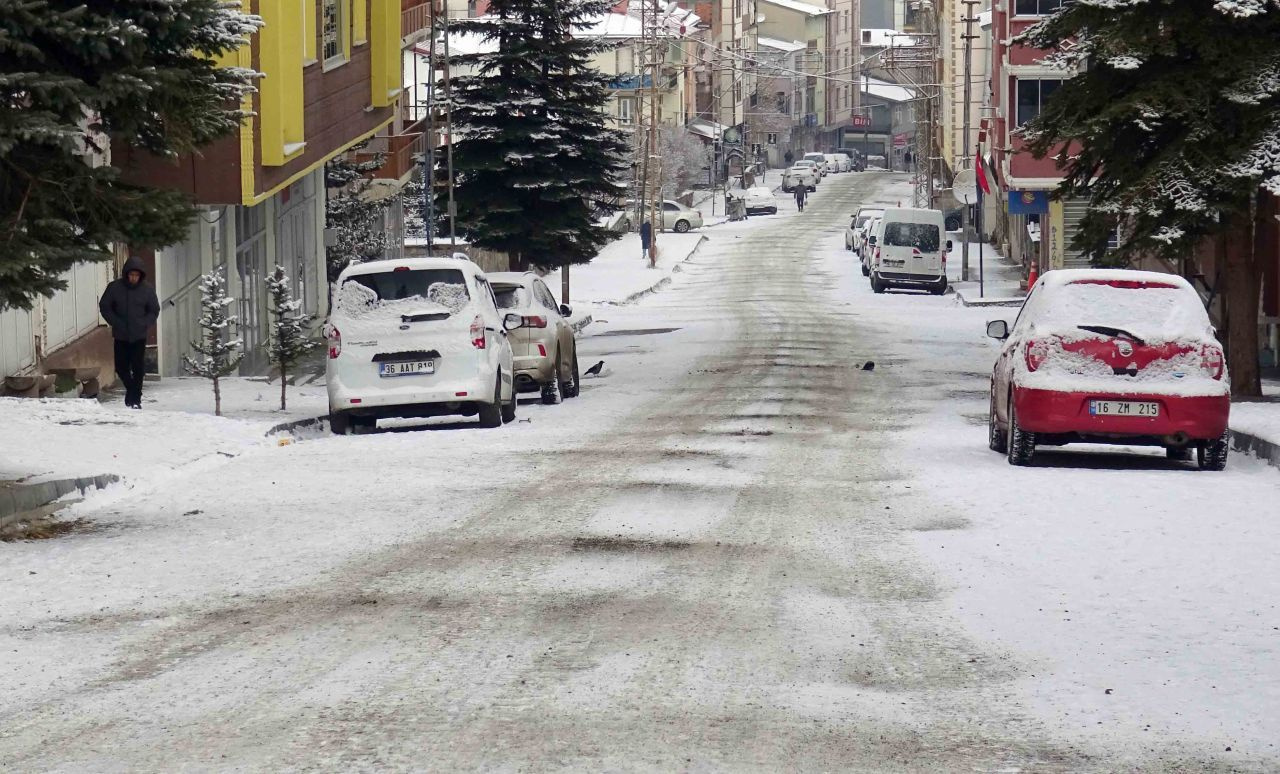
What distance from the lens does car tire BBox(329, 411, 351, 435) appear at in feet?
67.1

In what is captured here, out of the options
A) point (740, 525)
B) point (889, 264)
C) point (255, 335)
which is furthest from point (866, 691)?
point (889, 264)

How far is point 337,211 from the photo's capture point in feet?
163

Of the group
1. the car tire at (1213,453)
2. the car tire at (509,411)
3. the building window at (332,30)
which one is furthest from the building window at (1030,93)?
the car tire at (1213,453)

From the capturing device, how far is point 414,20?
49906 mm

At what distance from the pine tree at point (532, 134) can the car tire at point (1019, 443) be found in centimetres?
2844

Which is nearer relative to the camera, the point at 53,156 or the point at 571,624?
the point at 571,624

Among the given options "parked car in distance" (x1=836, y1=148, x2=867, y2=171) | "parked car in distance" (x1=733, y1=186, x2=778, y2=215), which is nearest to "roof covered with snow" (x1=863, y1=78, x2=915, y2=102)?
Result: "parked car in distance" (x1=836, y1=148, x2=867, y2=171)

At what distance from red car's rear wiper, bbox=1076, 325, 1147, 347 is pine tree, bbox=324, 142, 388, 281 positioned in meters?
32.6

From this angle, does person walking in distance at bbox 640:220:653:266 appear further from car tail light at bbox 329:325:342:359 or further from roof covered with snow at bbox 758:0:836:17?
roof covered with snow at bbox 758:0:836:17

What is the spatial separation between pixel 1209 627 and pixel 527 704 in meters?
3.36

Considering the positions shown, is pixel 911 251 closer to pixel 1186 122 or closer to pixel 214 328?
pixel 1186 122

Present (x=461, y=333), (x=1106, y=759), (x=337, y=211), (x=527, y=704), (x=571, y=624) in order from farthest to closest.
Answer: (x=337, y=211) → (x=461, y=333) → (x=571, y=624) → (x=527, y=704) → (x=1106, y=759)

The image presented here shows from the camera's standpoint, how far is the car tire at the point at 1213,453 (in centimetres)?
1617

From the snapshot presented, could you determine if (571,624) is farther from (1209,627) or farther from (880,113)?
(880,113)
